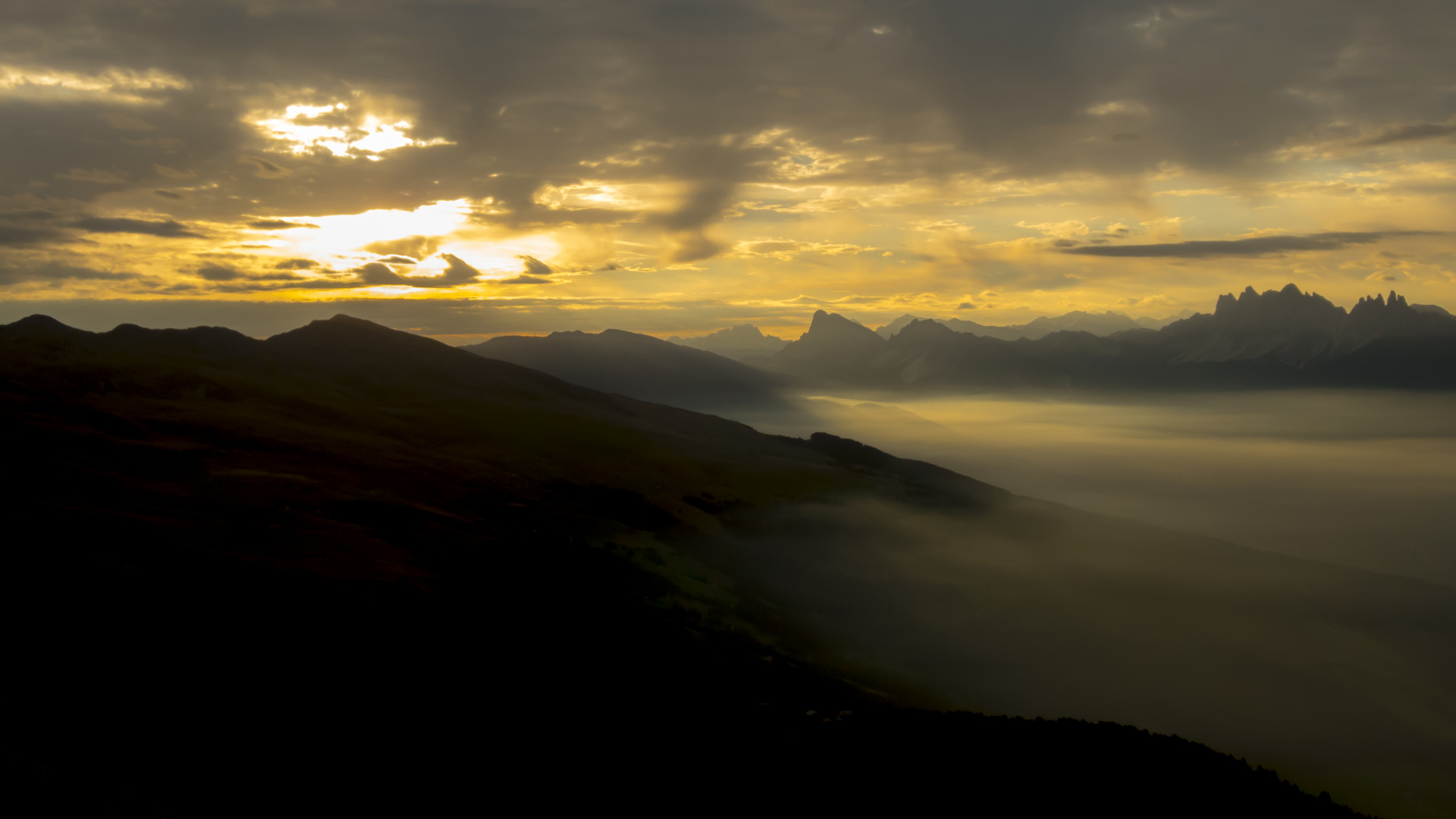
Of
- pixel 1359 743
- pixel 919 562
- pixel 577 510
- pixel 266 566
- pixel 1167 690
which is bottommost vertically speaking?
pixel 1359 743

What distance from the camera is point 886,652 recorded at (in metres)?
84.3

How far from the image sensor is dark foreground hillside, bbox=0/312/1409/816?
2697 cm

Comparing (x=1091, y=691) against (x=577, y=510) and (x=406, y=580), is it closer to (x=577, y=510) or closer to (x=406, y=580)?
(x=577, y=510)

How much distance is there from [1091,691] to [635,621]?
76.6 m

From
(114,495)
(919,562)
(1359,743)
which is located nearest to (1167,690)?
(1359,743)

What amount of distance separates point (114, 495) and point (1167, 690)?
432 feet

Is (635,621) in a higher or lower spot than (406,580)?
lower

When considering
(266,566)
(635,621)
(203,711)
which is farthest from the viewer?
(635,621)

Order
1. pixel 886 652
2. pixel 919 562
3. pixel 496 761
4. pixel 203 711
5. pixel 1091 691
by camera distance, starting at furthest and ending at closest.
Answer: pixel 919 562 → pixel 1091 691 → pixel 886 652 → pixel 496 761 → pixel 203 711

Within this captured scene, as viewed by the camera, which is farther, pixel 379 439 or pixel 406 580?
pixel 379 439

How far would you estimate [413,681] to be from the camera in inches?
1367

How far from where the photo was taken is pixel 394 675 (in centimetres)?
3478

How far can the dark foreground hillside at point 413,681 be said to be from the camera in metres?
27.0

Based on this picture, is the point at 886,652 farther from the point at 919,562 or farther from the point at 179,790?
the point at 179,790
